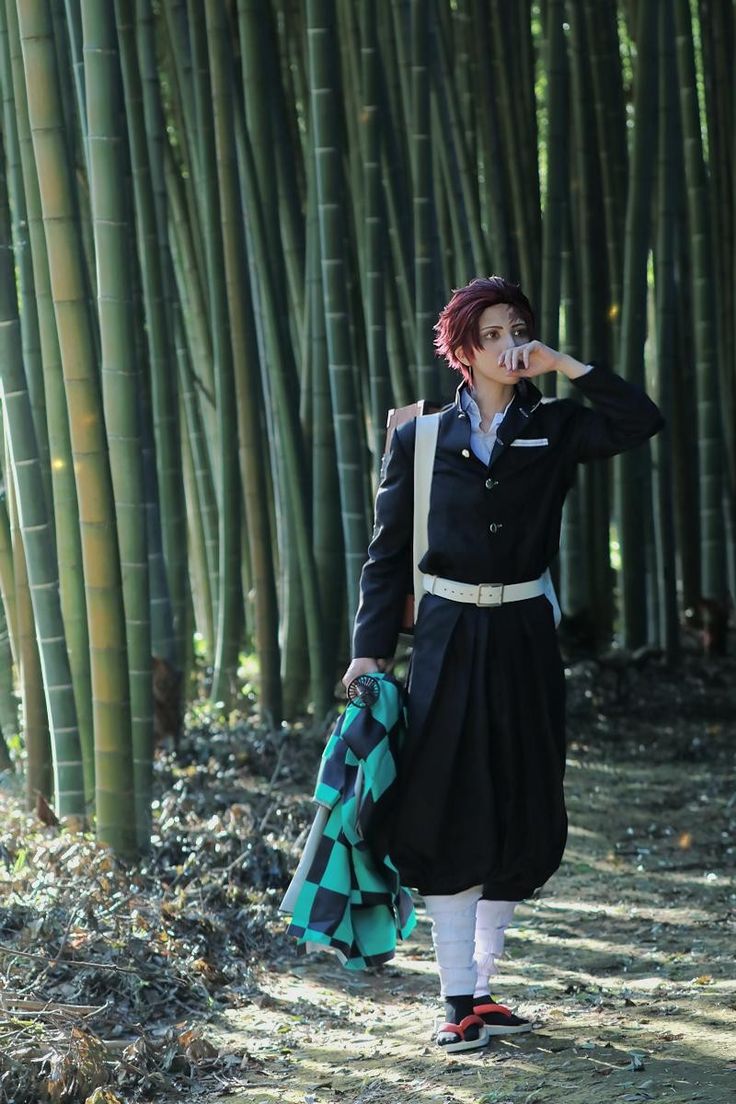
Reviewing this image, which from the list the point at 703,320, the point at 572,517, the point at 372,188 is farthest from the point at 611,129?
the point at 372,188

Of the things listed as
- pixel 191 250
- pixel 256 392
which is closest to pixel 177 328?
pixel 191 250

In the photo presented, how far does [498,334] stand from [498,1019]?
3.67ft

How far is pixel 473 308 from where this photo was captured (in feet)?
7.84

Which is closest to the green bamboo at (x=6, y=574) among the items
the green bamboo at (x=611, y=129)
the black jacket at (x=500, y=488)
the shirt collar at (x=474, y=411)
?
the black jacket at (x=500, y=488)

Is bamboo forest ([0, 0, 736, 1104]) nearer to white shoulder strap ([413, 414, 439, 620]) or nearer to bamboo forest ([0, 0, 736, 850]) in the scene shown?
bamboo forest ([0, 0, 736, 850])

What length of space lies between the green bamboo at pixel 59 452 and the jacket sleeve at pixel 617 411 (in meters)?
1.49

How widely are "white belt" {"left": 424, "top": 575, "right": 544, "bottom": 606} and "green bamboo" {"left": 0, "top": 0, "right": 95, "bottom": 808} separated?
1.33m

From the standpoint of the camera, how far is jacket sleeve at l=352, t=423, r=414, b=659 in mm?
2488

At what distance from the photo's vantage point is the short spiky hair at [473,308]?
239 centimetres

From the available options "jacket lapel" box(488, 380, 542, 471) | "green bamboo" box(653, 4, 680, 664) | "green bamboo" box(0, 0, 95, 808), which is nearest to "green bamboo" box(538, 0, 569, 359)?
"green bamboo" box(653, 4, 680, 664)

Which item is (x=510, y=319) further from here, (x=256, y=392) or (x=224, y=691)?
(x=224, y=691)

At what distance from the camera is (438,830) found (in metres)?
2.41

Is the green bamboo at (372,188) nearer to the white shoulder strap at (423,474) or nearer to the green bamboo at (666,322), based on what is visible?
the green bamboo at (666,322)

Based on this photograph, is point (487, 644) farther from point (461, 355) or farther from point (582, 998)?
point (582, 998)
